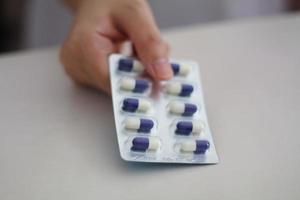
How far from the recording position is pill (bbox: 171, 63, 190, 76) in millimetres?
488

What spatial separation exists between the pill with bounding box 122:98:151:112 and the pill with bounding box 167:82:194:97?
0.13 ft

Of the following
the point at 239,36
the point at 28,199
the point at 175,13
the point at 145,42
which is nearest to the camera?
the point at 28,199

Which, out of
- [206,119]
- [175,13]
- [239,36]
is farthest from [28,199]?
[175,13]

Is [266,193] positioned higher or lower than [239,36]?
lower

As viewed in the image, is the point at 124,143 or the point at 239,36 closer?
the point at 124,143

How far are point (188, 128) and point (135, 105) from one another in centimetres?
6

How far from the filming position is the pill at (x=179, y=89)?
467 mm

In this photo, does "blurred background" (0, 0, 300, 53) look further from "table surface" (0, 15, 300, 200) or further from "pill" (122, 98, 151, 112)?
"pill" (122, 98, 151, 112)

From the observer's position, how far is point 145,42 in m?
0.48

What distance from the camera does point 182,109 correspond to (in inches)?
17.5

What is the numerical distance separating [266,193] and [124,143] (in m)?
0.14

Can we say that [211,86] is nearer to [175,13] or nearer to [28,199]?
[28,199]

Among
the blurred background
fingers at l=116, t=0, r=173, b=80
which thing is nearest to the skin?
fingers at l=116, t=0, r=173, b=80

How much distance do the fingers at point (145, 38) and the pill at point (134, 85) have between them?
2 centimetres
